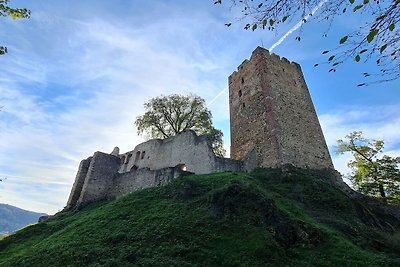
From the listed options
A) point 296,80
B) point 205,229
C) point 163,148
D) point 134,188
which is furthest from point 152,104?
point 205,229

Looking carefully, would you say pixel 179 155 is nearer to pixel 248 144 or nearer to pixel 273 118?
pixel 248 144

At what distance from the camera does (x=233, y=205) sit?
11.8m

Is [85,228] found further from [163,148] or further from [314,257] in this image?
[163,148]

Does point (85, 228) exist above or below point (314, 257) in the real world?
above

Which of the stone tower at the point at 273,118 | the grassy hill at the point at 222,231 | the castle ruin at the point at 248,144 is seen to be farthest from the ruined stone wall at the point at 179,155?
the grassy hill at the point at 222,231

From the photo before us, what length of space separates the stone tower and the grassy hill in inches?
141

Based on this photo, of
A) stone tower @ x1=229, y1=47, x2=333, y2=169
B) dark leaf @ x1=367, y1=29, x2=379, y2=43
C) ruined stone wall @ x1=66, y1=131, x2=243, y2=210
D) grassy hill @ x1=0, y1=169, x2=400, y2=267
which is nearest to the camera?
dark leaf @ x1=367, y1=29, x2=379, y2=43

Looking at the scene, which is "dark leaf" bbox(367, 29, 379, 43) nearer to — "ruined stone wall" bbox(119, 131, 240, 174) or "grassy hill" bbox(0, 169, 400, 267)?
"grassy hill" bbox(0, 169, 400, 267)

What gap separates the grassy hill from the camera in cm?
906

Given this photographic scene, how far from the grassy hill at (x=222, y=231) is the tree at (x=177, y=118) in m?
15.4

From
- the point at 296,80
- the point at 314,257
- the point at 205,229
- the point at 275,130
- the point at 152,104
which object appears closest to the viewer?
the point at 314,257

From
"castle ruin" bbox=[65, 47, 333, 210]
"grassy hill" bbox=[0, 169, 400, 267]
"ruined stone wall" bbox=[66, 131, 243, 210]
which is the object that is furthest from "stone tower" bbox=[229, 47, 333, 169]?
"grassy hill" bbox=[0, 169, 400, 267]

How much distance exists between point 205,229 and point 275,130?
10081 millimetres

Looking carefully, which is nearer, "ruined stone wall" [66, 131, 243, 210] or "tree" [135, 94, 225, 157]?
"ruined stone wall" [66, 131, 243, 210]
